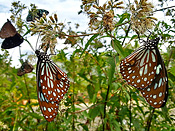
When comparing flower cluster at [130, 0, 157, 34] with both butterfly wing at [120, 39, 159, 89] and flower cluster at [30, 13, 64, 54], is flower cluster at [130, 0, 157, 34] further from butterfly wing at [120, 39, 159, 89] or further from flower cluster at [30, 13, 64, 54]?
flower cluster at [30, 13, 64, 54]

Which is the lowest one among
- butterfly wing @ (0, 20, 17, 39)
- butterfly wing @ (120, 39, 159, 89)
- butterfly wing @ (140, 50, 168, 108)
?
butterfly wing @ (140, 50, 168, 108)

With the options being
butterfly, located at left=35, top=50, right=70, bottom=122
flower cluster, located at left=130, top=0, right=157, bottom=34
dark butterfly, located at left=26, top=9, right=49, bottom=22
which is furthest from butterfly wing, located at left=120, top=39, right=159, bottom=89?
dark butterfly, located at left=26, top=9, right=49, bottom=22

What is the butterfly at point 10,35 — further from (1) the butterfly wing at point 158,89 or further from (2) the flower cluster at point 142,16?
(1) the butterfly wing at point 158,89

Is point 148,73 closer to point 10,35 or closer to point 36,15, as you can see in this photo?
point 36,15

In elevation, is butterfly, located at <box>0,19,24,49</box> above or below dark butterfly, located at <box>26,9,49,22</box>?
below

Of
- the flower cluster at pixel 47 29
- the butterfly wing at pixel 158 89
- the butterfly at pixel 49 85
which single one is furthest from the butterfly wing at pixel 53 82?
the butterfly wing at pixel 158 89

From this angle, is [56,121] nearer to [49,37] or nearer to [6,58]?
[6,58]

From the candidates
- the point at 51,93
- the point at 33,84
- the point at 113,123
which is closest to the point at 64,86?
the point at 51,93
